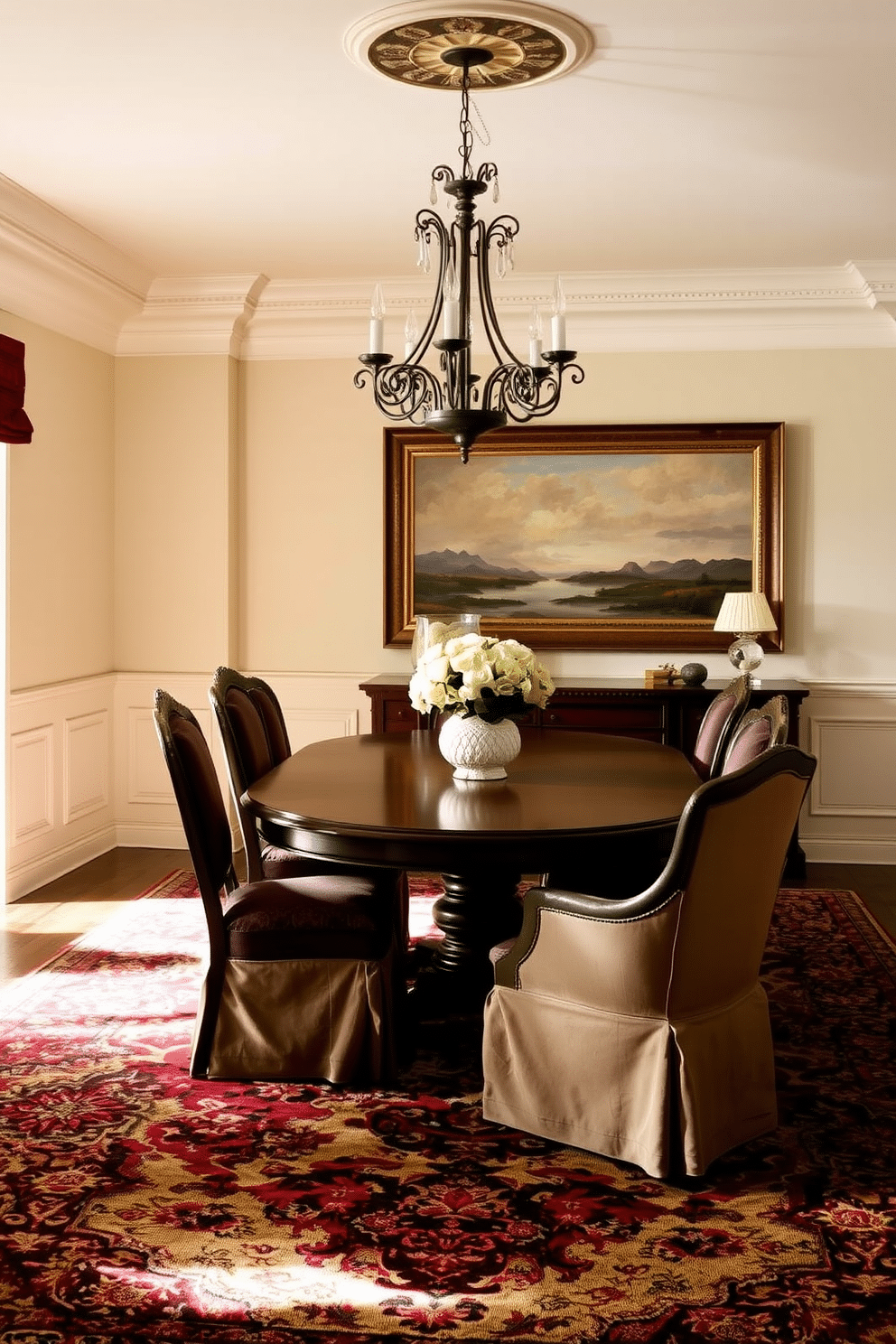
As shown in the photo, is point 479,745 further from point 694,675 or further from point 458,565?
point 458,565

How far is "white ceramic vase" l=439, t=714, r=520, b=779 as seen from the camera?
364 centimetres

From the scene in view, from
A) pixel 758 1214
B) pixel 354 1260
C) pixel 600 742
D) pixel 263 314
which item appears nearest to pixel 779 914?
pixel 600 742

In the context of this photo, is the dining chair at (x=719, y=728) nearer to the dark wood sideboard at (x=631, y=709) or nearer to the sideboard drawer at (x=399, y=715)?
the dark wood sideboard at (x=631, y=709)

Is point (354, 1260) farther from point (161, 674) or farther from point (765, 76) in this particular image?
point (161, 674)

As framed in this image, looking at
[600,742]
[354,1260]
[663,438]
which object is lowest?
[354,1260]

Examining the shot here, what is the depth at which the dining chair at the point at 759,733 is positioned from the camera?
10.6ft

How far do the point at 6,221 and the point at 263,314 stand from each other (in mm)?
1725

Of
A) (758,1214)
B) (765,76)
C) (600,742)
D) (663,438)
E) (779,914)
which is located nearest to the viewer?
(758,1214)

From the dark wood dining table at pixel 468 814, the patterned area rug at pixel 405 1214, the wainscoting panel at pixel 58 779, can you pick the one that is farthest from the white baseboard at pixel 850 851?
the wainscoting panel at pixel 58 779

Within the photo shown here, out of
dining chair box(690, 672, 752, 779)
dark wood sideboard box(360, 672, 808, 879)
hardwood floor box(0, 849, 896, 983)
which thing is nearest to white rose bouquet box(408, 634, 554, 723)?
dining chair box(690, 672, 752, 779)

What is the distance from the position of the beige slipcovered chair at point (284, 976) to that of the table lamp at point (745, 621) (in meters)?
2.99

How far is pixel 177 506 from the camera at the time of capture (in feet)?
21.1

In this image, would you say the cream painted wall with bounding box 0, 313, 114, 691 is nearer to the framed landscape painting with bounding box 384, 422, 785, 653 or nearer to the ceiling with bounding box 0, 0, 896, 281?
the ceiling with bounding box 0, 0, 896, 281

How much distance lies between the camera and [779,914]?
16.9ft
